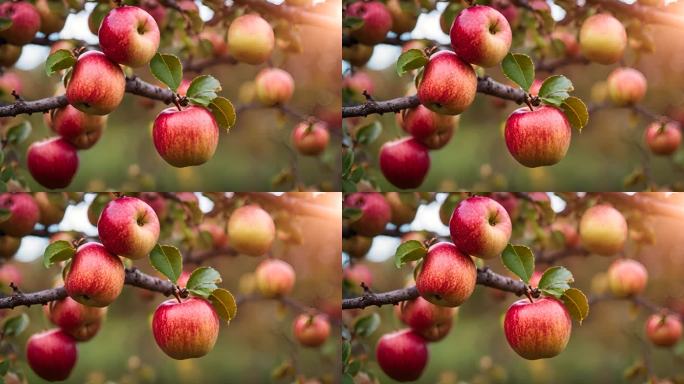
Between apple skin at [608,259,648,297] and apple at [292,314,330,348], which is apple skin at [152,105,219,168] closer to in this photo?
apple at [292,314,330,348]

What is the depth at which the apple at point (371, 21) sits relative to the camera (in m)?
3.01

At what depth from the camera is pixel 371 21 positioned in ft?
9.88

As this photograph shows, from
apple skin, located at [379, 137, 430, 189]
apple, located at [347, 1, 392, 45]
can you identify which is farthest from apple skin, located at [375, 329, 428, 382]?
apple, located at [347, 1, 392, 45]

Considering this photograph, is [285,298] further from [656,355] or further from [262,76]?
[656,355]

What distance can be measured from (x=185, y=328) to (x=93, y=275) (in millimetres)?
304

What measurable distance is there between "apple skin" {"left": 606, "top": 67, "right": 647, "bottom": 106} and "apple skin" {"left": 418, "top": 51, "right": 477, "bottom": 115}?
0.70 metres

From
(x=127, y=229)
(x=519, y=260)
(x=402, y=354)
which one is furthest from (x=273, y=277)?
(x=519, y=260)

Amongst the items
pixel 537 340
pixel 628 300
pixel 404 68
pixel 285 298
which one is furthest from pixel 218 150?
pixel 628 300

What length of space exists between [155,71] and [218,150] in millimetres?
422

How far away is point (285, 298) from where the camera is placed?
321 centimetres

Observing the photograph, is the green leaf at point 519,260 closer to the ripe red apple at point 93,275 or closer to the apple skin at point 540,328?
the apple skin at point 540,328

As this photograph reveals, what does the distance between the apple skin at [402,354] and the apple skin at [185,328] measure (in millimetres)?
572

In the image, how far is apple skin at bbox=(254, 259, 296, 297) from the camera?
316 centimetres

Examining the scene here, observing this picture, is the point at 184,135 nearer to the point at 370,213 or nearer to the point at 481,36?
the point at 370,213
